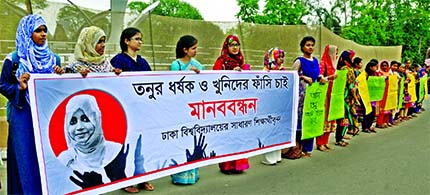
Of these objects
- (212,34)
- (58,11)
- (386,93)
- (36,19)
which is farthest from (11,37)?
(386,93)

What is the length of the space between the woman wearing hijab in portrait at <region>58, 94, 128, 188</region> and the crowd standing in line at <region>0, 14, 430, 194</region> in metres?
0.23

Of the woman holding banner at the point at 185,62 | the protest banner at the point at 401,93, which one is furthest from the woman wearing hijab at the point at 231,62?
the protest banner at the point at 401,93

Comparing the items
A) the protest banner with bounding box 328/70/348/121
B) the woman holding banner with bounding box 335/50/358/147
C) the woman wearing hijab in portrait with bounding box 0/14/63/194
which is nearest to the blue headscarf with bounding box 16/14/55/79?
the woman wearing hijab in portrait with bounding box 0/14/63/194

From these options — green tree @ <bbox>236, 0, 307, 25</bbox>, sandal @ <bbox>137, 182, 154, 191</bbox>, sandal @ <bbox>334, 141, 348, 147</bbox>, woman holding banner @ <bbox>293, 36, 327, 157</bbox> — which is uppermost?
green tree @ <bbox>236, 0, 307, 25</bbox>

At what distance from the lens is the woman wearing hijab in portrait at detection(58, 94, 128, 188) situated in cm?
330

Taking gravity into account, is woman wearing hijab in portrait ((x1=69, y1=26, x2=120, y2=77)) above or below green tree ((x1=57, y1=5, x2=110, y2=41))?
below

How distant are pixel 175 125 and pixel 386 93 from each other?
6.10m

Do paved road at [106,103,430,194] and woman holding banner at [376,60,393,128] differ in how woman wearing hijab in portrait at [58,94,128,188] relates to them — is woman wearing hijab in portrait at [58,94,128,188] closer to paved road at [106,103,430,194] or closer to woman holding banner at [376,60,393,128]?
paved road at [106,103,430,194]

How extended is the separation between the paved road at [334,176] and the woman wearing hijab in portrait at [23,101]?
1185mm

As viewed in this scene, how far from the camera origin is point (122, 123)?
144 inches

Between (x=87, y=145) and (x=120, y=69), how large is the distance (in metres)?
0.78

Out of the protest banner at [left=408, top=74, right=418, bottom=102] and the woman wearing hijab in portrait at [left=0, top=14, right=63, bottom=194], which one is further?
the protest banner at [left=408, top=74, right=418, bottom=102]

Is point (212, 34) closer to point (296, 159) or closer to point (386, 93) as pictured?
point (386, 93)

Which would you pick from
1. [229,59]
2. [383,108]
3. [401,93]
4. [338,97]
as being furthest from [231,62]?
[401,93]
